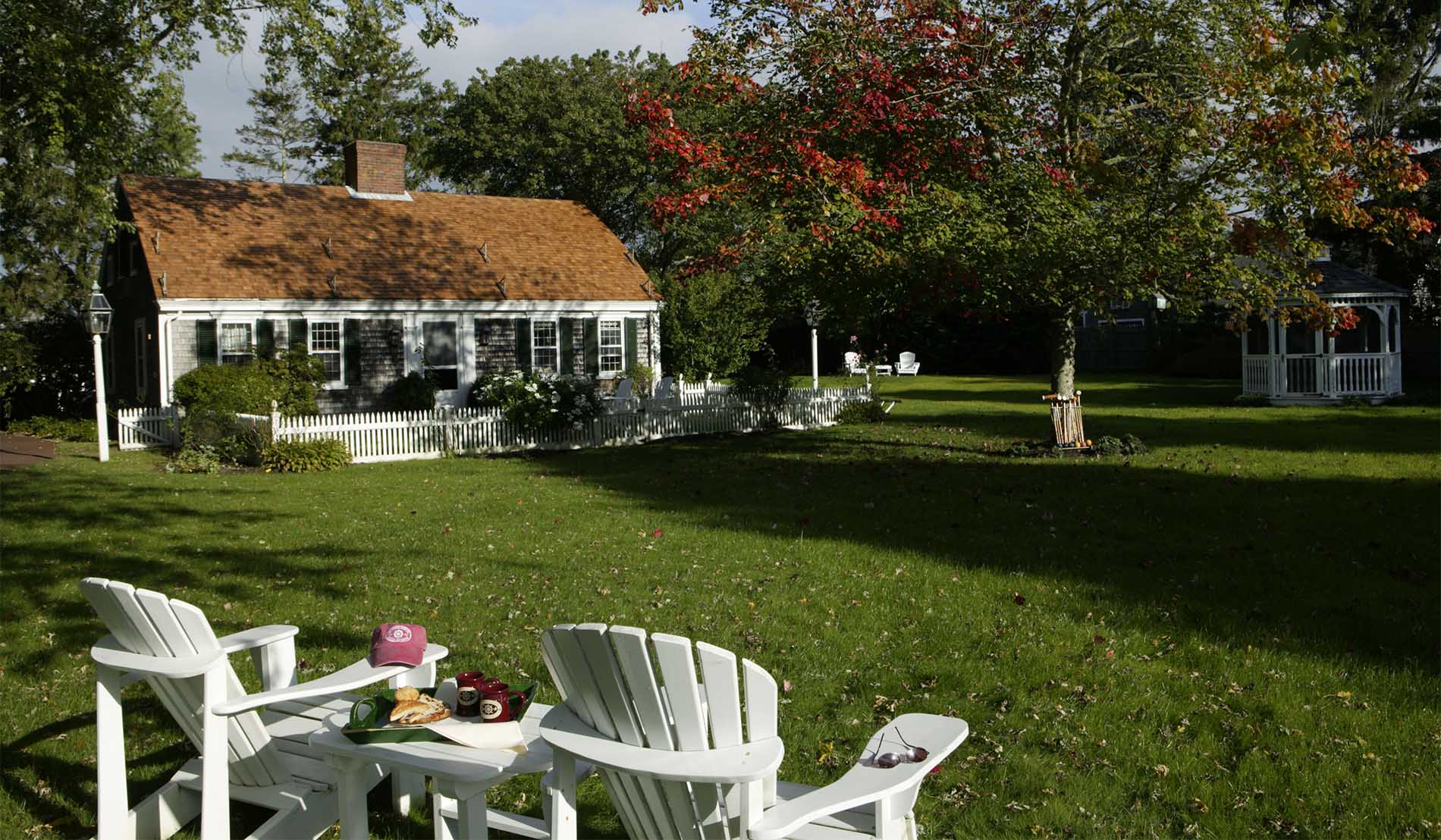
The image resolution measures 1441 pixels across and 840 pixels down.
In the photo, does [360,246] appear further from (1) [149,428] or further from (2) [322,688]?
(2) [322,688]

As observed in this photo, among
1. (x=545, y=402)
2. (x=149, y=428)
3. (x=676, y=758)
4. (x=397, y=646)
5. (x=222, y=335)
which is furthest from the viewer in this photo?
(x=222, y=335)

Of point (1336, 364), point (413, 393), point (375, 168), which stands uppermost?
point (375, 168)

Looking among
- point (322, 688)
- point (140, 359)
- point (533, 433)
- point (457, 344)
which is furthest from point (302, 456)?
point (322, 688)

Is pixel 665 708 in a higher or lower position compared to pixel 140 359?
lower

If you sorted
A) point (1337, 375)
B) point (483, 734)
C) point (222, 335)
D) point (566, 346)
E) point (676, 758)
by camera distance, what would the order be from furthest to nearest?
point (566, 346) → point (1337, 375) → point (222, 335) → point (483, 734) → point (676, 758)

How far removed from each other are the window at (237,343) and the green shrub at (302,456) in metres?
6.01

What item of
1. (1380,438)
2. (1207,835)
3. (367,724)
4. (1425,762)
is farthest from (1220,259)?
(367,724)

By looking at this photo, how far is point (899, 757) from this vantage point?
11.6 feet

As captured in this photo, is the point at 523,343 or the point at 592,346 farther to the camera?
the point at 592,346

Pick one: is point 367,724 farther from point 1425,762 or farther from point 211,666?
point 1425,762

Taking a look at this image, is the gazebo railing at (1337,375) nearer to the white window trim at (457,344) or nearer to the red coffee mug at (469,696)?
the white window trim at (457,344)

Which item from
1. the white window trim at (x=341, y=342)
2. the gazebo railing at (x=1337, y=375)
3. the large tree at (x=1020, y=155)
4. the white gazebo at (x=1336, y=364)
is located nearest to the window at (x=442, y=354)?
the white window trim at (x=341, y=342)

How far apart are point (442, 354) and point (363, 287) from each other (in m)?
2.31

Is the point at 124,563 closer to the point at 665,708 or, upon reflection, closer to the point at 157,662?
the point at 157,662
